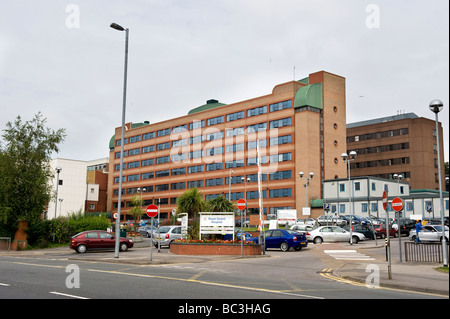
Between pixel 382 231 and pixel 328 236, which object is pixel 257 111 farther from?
pixel 328 236

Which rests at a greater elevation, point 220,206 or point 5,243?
point 220,206

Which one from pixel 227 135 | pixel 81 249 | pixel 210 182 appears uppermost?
pixel 227 135

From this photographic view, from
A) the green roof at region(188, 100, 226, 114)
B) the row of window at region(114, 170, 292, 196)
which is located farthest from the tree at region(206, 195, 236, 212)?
the green roof at region(188, 100, 226, 114)

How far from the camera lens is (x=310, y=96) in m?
72.5

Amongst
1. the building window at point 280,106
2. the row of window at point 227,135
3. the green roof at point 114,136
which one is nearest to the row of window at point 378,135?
the row of window at point 227,135

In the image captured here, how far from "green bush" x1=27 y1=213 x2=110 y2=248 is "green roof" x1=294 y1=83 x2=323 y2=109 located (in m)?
43.7

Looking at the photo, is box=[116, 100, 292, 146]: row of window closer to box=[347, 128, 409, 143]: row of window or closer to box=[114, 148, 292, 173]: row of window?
box=[114, 148, 292, 173]: row of window

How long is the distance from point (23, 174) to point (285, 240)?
20.7 meters

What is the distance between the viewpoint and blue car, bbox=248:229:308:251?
28219 millimetres

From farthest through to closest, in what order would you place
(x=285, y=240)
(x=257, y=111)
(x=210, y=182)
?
(x=210, y=182), (x=257, y=111), (x=285, y=240)

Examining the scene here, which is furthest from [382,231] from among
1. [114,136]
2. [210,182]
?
[114,136]

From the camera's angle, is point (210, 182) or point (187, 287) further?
point (210, 182)
